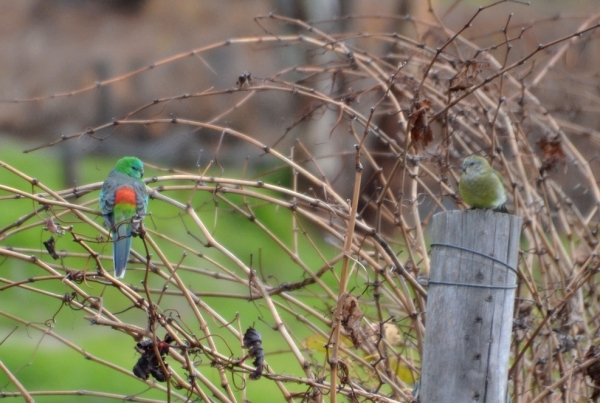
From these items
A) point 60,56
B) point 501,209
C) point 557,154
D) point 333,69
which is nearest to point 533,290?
point 501,209

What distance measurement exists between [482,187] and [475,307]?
0.82m

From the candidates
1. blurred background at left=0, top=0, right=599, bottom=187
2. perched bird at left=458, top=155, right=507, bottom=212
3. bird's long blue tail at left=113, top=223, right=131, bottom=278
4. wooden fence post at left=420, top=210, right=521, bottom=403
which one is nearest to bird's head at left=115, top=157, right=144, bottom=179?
bird's long blue tail at left=113, top=223, right=131, bottom=278

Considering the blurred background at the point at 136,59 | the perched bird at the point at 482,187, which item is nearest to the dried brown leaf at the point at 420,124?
the perched bird at the point at 482,187

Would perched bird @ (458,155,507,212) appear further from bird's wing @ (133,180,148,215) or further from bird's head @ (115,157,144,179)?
bird's head @ (115,157,144,179)

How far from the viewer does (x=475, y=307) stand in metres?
2.87

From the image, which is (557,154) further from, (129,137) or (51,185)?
(129,137)

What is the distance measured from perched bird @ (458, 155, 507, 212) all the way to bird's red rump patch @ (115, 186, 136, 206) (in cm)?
164

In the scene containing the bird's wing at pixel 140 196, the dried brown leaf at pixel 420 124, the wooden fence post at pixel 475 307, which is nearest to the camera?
the wooden fence post at pixel 475 307

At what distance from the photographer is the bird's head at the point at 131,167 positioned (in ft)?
13.9

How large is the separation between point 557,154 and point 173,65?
14820mm

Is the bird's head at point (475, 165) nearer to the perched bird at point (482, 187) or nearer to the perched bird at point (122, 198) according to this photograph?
the perched bird at point (482, 187)

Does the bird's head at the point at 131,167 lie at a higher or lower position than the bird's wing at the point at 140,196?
higher

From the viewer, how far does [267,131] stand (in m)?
17.7

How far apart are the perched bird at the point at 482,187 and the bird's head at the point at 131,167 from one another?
67.5 inches
